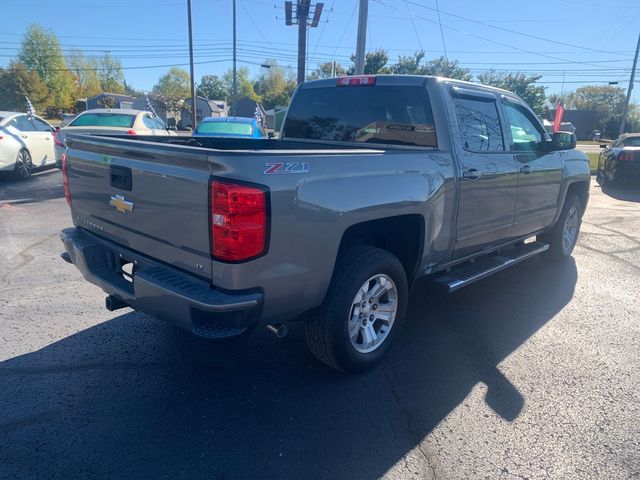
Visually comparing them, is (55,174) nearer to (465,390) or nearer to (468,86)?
(468,86)

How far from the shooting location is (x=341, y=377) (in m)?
3.37

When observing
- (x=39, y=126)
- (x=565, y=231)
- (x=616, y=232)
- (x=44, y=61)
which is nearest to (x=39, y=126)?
(x=39, y=126)

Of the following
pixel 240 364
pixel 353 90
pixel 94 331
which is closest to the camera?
pixel 240 364

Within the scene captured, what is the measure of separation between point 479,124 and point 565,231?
2812 millimetres

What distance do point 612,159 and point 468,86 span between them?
12488 millimetres

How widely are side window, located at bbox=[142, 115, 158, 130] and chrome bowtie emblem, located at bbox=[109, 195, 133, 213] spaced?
8924 mm

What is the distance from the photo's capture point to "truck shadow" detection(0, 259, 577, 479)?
8.16ft

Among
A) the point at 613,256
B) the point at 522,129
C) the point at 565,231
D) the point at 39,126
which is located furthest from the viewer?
the point at 39,126

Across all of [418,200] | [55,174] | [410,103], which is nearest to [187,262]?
[418,200]

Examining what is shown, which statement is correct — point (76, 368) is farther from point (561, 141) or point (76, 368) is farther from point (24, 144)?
point (24, 144)

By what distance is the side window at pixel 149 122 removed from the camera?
11.4 metres

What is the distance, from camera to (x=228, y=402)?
3020 millimetres

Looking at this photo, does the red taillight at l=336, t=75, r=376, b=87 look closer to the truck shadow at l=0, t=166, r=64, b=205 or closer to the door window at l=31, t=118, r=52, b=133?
the truck shadow at l=0, t=166, r=64, b=205

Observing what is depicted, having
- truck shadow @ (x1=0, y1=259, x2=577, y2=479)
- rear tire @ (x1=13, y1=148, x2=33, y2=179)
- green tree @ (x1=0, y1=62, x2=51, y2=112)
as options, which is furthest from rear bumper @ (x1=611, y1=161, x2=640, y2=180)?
green tree @ (x1=0, y1=62, x2=51, y2=112)
